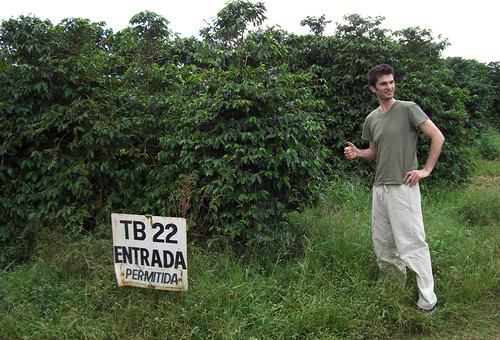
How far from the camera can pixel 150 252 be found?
10.5 ft

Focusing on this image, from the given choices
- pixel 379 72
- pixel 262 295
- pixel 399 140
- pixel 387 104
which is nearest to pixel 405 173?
pixel 399 140

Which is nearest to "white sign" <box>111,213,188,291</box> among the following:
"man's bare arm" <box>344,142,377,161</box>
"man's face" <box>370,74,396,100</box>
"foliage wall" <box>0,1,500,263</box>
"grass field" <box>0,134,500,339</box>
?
"grass field" <box>0,134,500,339</box>

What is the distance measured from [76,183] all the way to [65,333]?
1665 millimetres

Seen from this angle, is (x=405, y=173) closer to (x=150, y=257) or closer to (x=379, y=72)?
(x=379, y=72)

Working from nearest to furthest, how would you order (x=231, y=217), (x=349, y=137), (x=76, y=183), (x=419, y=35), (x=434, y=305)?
(x=434, y=305) < (x=231, y=217) < (x=76, y=183) < (x=349, y=137) < (x=419, y=35)

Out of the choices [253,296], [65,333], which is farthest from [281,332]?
[65,333]

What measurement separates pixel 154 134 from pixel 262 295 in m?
2.10

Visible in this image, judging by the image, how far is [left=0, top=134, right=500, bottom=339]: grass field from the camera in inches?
116

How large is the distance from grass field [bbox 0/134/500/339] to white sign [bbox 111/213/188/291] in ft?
0.40

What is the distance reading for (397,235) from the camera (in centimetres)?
346

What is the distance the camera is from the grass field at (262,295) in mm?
2957

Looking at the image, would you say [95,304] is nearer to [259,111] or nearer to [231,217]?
[231,217]

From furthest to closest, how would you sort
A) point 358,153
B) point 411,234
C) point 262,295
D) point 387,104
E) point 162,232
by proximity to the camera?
point 358,153
point 387,104
point 411,234
point 262,295
point 162,232

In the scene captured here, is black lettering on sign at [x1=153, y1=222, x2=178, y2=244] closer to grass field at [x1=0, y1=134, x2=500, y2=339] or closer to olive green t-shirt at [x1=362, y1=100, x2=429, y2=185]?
grass field at [x1=0, y1=134, x2=500, y2=339]
